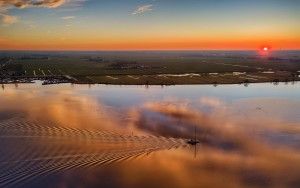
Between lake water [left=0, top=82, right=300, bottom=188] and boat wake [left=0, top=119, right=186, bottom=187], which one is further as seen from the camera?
boat wake [left=0, top=119, right=186, bottom=187]

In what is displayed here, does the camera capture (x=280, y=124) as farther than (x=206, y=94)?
No

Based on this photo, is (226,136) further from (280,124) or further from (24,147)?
(24,147)

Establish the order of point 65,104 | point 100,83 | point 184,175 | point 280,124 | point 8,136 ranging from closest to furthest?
point 184,175, point 8,136, point 280,124, point 65,104, point 100,83

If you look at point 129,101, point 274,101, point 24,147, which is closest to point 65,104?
point 129,101

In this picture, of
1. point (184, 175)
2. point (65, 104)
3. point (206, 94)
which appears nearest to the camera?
point (184, 175)

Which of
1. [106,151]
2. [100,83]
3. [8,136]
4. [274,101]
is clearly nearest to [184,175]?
[106,151]

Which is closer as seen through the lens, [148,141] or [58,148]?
[58,148]

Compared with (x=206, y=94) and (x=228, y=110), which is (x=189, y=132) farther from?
(x=206, y=94)

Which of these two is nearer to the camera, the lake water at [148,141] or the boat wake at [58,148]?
the lake water at [148,141]
